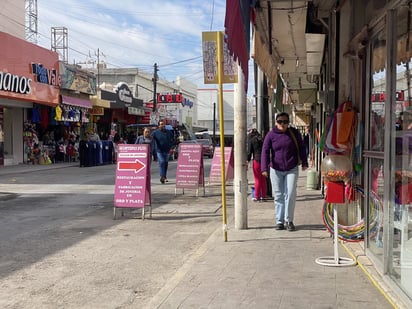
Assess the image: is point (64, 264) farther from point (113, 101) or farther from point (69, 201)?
point (113, 101)

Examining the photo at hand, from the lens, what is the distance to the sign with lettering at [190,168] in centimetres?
1264

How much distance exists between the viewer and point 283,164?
24.4ft

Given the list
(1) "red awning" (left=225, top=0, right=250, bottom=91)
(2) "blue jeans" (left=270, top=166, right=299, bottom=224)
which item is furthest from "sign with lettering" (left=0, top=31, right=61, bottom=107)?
(1) "red awning" (left=225, top=0, right=250, bottom=91)

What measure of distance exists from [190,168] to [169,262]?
6503 mm

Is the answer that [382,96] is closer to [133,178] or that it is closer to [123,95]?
[133,178]

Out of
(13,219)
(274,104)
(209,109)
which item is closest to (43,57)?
(274,104)

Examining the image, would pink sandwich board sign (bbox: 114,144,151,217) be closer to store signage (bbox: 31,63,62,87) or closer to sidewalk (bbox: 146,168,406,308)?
sidewalk (bbox: 146,168,406,308)

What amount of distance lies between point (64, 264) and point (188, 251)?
5.51 ft

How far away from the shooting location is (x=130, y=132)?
39156 mm

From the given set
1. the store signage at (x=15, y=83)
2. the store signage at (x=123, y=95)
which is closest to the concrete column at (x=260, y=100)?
the store signage at (x=15, y=83)

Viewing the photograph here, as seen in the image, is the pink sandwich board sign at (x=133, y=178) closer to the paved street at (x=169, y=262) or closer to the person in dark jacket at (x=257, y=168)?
the paved street at (x=169, y=262)

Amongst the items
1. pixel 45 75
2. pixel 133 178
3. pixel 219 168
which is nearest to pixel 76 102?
pixel 45 75

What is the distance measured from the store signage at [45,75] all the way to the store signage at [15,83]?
0.79 meters

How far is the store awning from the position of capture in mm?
25991
